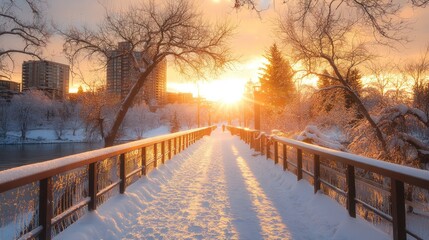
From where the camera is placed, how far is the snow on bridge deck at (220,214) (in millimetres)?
4531

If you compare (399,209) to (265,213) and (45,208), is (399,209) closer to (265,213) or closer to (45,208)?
(265,213)

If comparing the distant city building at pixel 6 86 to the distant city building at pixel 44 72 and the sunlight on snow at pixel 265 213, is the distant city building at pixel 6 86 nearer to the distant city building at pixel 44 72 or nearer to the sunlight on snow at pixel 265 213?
the distant city building at pixel 44 72

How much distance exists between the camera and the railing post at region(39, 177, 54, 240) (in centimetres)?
354

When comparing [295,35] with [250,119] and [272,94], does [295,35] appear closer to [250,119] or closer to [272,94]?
[272,94]

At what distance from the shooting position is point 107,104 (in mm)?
27000

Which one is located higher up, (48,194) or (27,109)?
(27,109)

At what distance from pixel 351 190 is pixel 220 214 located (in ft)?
7.52

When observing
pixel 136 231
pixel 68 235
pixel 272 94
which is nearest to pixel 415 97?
pixel 136 231

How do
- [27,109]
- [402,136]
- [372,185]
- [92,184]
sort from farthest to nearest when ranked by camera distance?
[27,109], [402,136], [92,184], [372,185]

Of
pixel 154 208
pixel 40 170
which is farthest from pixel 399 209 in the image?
pixel 154 208

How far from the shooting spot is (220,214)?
223 inches

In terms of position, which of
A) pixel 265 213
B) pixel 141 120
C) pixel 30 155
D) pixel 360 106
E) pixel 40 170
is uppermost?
pixel 141 120

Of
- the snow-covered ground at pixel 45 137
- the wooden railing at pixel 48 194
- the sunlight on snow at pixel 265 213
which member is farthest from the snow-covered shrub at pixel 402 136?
the snow-covered ground at pixel 45 137

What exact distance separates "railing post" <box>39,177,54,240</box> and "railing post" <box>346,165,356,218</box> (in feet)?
13.9
